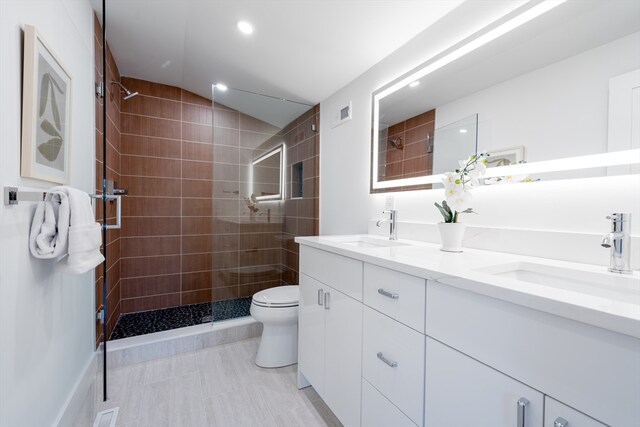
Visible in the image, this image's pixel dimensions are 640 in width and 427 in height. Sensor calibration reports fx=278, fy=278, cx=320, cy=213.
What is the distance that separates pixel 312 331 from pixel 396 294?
77cm

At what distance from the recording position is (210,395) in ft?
5.49

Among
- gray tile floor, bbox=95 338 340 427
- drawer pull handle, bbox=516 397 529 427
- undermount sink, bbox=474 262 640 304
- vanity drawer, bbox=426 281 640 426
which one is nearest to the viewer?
vanity drawer, bbox=426 281 640 426

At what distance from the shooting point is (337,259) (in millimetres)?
1348

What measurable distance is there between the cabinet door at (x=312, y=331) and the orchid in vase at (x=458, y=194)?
0.66 metres

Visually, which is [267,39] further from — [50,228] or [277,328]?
[277,328]

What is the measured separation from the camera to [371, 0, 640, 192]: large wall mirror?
94 cm

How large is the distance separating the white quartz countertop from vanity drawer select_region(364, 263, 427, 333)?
0.11 ft

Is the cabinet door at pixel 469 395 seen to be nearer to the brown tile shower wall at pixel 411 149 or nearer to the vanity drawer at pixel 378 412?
the vanity drawer at pixel 378 412

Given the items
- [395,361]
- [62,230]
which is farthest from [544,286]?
[62,230]

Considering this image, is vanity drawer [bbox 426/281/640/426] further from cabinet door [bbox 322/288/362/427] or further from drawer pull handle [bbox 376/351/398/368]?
cabinet door [bbox 322/288/362/427]

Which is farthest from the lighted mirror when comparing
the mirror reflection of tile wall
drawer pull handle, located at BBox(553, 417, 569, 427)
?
drawer pull handle, located at BBox(553, 417, 569, 427)

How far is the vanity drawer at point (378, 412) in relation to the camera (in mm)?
962

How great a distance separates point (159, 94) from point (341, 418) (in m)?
3.16

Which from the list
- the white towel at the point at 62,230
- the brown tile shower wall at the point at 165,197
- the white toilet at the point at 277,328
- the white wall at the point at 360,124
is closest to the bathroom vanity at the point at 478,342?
the white toilet at the point at 277,328
